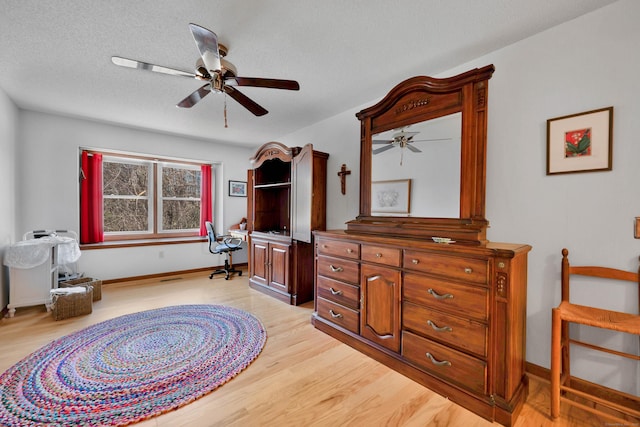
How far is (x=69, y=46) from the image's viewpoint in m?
2.07

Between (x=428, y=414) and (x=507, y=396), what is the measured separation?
0.46 meters

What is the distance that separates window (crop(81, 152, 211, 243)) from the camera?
4.43 m

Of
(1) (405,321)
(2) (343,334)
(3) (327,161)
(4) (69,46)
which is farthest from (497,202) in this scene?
(4) (69,46)

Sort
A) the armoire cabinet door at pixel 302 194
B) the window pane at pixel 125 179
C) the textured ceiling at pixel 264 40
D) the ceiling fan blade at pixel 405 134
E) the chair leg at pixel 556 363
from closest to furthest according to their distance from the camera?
the chair leg at pixel 556 363 < the textured ceiling at pixel 264 40 < the ceiling fan blade at pixel 405 134 < the armoire cabinet door at pixel 302 194 < the window pane at pixel 125 179

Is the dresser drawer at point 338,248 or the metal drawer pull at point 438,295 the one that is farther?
the dresser drawer at point 338,248

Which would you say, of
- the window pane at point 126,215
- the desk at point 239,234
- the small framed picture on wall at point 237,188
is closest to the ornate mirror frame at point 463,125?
the desk at point 239,234

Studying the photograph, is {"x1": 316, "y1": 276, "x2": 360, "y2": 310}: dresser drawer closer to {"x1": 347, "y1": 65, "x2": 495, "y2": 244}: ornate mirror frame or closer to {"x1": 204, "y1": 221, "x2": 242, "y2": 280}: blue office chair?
{"x1": 347, "y1": 65, "x2": 495, "y2": 244}: ornate mirror frame

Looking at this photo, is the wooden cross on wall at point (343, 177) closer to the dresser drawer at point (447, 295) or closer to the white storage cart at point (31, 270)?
the dresser drawer at point (447, 295)

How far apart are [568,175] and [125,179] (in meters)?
5.73

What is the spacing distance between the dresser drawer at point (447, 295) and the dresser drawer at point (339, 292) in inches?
20.6

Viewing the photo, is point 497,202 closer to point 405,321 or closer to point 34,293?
point 405,321

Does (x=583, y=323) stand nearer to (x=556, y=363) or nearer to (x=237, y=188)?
(x=556, y=363)

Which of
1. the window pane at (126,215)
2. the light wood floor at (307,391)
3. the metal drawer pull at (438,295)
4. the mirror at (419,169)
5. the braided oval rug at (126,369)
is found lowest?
the light wood floor at (307,391)

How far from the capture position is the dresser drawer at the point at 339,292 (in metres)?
2.38
